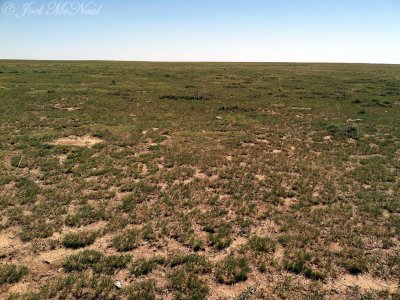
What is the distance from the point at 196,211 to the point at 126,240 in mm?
2582

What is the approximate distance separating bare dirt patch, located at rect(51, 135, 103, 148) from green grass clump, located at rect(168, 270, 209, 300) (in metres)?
11.5

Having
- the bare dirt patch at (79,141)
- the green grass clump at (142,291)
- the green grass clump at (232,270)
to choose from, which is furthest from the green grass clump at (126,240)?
the bare dirt patch at (79,141)

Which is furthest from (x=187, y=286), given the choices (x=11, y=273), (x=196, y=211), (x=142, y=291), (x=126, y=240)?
(x=11, y=273)

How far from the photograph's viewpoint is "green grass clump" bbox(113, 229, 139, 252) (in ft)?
27.7

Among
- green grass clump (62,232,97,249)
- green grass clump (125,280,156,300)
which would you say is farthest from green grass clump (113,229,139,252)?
green grass clump (125,280,156,300)

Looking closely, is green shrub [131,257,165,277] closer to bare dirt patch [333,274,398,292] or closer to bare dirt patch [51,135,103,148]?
bare dirt patch [333,274,398,292]

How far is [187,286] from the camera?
7.14m

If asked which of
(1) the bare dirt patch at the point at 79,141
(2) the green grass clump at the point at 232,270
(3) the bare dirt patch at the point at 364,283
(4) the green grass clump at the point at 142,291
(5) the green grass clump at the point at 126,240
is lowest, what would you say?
(3) the bare dirt patch at the point at 364,283

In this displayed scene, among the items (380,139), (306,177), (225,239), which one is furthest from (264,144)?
(225,239)

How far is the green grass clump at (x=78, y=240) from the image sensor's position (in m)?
8.47

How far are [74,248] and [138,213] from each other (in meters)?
2.34

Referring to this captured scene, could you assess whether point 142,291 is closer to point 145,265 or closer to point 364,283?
point 145,265

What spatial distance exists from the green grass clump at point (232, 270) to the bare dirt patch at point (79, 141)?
1157 centimetres

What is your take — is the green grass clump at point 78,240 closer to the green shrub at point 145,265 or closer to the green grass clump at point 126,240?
the green grass clump at point 126,240
